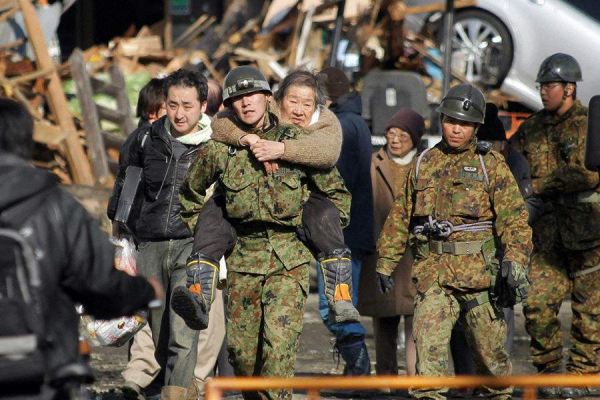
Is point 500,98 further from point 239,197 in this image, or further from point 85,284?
point 85,284

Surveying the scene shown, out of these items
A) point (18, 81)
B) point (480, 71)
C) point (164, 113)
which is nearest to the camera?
point (164, 113)

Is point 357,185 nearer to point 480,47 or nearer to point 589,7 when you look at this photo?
point 589,7

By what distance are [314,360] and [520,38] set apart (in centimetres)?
620

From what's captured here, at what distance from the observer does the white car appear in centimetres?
1355

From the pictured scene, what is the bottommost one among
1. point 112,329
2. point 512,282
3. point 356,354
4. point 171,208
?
point 356,354

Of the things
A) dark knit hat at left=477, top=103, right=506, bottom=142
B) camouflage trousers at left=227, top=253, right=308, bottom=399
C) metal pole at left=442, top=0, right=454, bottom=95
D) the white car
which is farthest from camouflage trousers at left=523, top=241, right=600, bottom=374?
the white car

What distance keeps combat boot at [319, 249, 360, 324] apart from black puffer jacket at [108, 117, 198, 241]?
3.66ft

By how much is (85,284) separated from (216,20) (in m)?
13.8

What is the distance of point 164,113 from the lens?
26.2 ft

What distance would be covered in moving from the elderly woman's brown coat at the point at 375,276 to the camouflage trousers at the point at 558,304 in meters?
0.84

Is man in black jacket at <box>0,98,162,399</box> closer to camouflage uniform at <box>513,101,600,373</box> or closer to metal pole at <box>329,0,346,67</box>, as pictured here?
camouflage uniform at <box>513,101,600,373</box>

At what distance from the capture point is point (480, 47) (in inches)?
577

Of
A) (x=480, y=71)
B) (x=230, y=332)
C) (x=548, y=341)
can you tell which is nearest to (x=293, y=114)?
(x=230, y=332)

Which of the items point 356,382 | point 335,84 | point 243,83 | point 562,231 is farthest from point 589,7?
point 356,382
